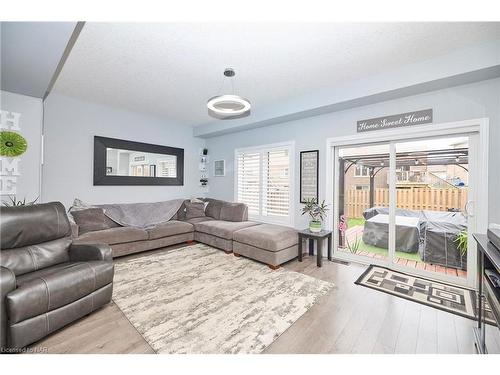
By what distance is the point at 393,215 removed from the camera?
335 cm

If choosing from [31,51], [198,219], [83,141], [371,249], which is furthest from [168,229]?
[371,249]

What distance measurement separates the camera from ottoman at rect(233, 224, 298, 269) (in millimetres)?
3316

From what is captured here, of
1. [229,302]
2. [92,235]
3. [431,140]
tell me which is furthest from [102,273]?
[431,140]

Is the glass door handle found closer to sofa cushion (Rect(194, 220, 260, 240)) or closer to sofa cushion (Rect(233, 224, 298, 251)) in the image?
sofa cushion (Rect(233, 224, 298, 251))

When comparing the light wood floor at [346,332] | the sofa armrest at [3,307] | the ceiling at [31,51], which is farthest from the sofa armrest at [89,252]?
the ceiling at [31,51]

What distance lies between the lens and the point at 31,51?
6.75 ft

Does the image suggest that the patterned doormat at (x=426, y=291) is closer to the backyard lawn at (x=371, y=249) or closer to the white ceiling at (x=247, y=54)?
the backyard lawn at (x=371, y=249)

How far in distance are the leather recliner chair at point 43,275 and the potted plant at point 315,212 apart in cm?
287

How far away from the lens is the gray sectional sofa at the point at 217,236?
11.1 ft

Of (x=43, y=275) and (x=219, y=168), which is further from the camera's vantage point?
(x=219, y=168)

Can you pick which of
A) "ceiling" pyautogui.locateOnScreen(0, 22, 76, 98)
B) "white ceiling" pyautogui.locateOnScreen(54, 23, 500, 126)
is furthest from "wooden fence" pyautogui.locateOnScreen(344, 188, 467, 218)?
"ceiling" pyautogui.locateOnScreen(0, 22, 76, 98)

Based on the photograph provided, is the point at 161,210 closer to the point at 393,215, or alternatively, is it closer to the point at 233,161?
the point at 233,161

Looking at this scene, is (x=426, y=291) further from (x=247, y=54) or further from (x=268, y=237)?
(x=247, y=54)

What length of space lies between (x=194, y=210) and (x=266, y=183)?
5.83ft
